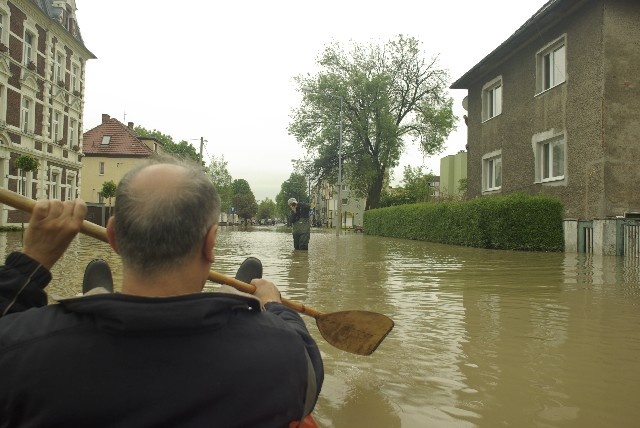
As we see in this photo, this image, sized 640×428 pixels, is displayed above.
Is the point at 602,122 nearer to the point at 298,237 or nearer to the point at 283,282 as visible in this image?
the point at 298,237

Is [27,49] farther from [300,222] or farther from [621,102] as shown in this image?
[621,102]

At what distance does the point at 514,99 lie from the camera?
66.2 feet

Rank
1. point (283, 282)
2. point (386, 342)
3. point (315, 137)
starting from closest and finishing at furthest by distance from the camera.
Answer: point (386, 342), point (283, 282), point (315, 137)

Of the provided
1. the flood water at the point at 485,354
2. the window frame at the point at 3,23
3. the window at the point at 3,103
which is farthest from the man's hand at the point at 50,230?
the window frame at the point at 3,23

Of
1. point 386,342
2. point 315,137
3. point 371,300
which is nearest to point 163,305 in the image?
point 386,342

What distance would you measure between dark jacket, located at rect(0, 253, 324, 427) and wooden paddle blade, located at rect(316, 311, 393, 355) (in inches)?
60.5

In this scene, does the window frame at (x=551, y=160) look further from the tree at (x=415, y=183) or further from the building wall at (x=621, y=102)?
the tree at (x=415, y=183)

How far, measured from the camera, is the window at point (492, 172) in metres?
22.1

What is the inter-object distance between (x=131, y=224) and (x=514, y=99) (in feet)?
67.7

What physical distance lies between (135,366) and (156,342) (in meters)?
0.07

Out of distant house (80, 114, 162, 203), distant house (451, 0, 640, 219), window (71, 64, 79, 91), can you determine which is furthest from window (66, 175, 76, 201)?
distant house (451, 0, 640, 219)

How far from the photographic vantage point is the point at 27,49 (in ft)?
92.2

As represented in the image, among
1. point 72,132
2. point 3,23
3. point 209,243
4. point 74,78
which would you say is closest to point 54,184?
point 72,132

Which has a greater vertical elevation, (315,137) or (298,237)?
(315,137)
